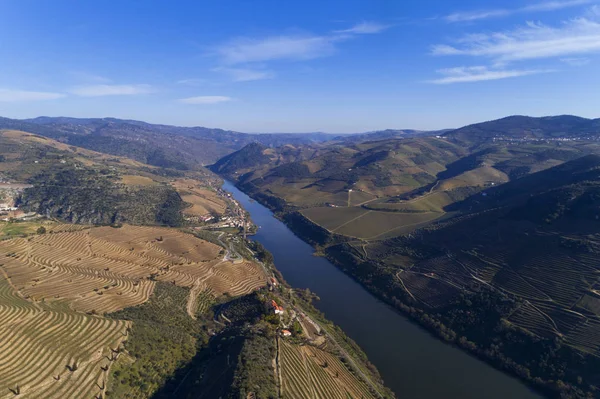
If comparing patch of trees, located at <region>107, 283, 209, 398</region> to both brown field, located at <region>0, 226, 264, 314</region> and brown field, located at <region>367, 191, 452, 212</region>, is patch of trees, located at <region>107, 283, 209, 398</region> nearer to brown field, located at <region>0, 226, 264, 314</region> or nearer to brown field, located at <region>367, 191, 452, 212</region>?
brown field, located at <region>0, 226, 264, 314</region>

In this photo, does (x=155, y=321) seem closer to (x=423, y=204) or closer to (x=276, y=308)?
(x=276, y=308)

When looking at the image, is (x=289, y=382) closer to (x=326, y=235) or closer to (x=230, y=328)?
(x=230, y=328)

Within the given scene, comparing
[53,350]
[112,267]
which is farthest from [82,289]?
[53,350]

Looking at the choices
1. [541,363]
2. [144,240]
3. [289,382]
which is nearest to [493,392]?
[541,363]

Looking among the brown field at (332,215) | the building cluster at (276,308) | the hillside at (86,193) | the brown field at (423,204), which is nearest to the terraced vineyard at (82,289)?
the building cluster at (276,308)

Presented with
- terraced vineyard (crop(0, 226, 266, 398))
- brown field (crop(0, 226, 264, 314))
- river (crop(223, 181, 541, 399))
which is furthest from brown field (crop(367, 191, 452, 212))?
brown field (crop(0, 226, 264, 314))

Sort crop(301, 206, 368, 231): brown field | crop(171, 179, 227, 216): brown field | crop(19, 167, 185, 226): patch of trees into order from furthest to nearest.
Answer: crop(171, 179, 227, 216): brown field, crop(19, 167, 185, 226): patch of trees, crop(301, 206, 368, 231): brown field
